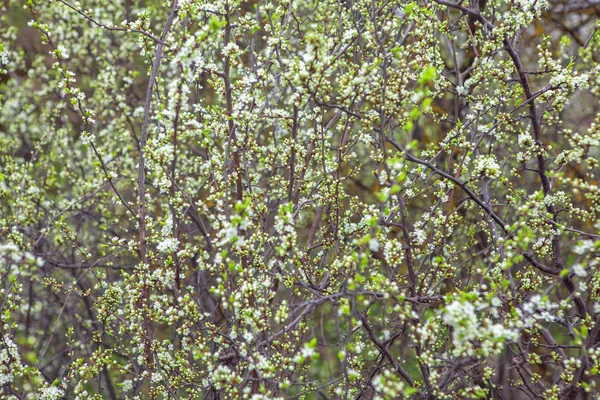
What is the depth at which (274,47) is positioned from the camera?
12.7 feet

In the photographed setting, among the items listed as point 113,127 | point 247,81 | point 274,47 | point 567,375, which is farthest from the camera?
point 113,127

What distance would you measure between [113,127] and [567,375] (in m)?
5.90

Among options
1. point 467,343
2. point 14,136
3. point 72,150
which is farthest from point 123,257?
point 467,343

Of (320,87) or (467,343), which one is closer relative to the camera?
(467,343)

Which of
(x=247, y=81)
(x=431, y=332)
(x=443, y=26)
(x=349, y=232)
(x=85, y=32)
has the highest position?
(x=85, y=32)

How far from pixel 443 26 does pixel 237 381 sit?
2894 mm

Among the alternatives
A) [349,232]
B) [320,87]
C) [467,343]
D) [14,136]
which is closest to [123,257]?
[14,136]

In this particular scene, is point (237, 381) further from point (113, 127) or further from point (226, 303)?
point (113, 127)

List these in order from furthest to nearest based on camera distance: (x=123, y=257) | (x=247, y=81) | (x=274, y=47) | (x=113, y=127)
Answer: (x=123, y=257), (x=113, y=127), (x=274, y=47), (x=247, y=81)

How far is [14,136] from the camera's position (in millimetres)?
7398

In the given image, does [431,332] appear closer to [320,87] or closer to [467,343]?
[467,343]

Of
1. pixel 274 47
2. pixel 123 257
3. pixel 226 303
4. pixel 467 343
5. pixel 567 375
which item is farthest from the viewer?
pixel 123 257

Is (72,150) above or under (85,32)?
under

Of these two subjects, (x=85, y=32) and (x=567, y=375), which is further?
(x=85, y=32)
